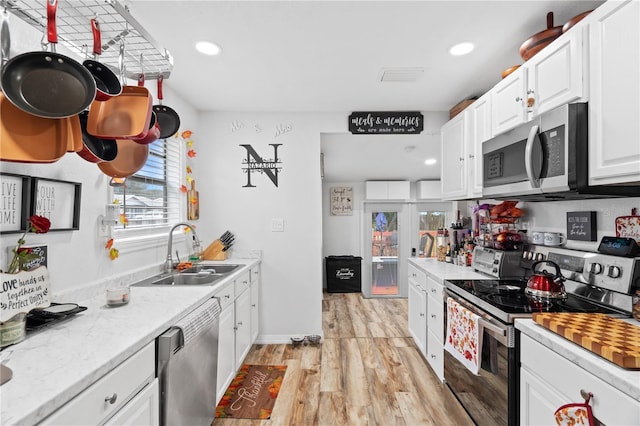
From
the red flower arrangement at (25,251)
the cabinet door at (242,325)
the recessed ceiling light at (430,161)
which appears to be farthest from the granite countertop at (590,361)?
the recessed ceiling light at (430,161)

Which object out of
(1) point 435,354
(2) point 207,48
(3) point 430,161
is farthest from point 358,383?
(3) point 430,161

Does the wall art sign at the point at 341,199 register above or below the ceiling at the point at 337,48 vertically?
below

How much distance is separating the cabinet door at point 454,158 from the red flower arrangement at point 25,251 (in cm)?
265

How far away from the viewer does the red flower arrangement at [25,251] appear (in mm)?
1209

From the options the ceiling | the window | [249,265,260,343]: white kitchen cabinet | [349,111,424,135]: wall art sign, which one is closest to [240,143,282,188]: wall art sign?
the ceiling

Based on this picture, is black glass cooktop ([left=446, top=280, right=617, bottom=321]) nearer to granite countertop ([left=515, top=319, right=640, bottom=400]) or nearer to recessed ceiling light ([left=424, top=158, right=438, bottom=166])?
granite countertop ([left=515, top=319, right=640, bottom=400])

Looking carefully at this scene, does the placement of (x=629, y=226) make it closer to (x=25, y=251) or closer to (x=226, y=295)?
(x=226, y=295)

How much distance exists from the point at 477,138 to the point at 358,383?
6.90 feet

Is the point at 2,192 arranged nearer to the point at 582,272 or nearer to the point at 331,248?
the point at 582,272

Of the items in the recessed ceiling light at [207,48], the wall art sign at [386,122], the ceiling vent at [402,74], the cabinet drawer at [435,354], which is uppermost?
the ceiling vent at [402,74]

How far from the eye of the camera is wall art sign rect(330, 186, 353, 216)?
556 cm

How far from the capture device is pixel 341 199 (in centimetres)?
557

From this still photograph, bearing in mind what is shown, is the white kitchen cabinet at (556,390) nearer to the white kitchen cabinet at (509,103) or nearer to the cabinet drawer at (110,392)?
the white kitchen cabinet at (509,103)

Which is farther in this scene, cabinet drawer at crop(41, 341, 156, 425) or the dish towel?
the dish towel
